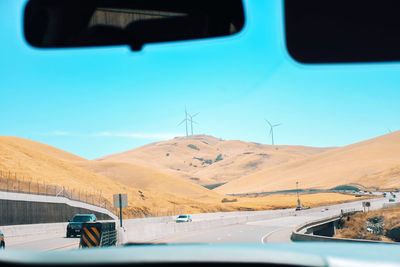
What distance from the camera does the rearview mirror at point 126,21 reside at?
11.9 ft

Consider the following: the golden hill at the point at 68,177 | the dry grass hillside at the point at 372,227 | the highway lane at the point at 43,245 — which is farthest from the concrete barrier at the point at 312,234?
the golden hill at the point at 68,177

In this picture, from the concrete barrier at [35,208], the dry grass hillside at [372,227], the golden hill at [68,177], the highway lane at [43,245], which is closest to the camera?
the highway lane at [43,245]

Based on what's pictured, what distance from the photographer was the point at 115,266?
3625 mm

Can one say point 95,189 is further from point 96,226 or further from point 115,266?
point 115,266

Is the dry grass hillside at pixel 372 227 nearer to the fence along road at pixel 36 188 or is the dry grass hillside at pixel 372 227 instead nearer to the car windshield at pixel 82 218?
the car windshield at pixel 82 218

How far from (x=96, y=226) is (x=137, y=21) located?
74.5ft

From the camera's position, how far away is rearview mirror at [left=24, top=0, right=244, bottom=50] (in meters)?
3.62

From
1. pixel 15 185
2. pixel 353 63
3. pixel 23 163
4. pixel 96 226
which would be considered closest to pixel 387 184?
pixel 23 163

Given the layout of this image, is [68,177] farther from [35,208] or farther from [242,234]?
[242,234]

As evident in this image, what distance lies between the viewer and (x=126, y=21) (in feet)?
12.2

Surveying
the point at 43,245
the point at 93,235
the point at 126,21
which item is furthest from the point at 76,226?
the point at 126,21

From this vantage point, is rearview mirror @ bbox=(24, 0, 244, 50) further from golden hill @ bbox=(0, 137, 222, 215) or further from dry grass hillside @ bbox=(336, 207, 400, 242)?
golden hill @ bbox=(0, 137, 222, 215)

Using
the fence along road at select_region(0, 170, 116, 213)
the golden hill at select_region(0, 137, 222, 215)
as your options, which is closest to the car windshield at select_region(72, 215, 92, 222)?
the fence along road at select_region(0, 170, 116, 213)

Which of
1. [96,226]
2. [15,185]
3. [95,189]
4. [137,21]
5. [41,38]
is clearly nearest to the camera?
[137,21]
